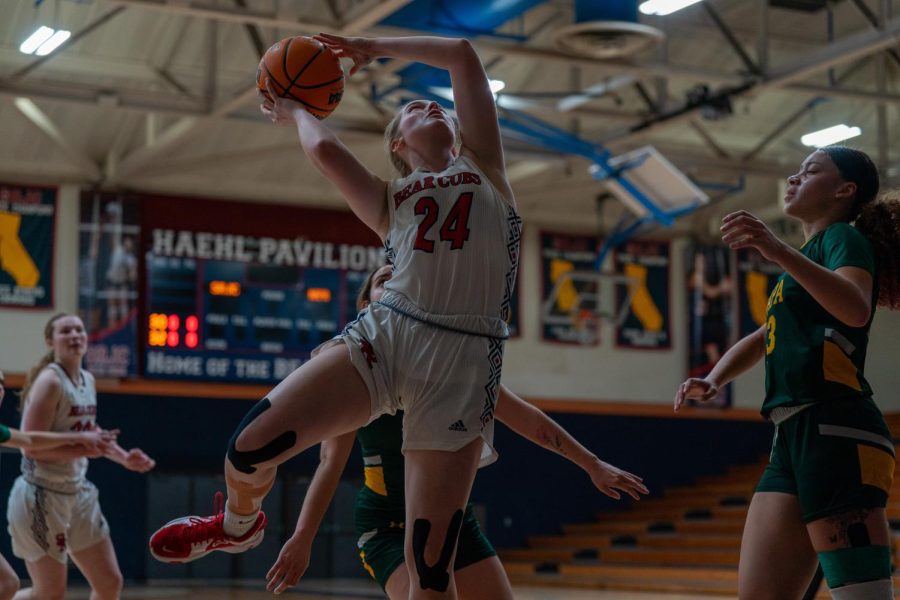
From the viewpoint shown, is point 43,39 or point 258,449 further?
point 43,39

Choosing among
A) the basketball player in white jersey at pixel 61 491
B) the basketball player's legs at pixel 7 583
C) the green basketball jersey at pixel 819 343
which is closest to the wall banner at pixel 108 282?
the basketball player in white jersey at pixel 61 491

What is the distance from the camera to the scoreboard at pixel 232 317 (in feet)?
50.9

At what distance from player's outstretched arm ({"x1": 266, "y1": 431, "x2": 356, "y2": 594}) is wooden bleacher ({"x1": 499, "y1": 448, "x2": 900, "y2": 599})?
10.1 metres

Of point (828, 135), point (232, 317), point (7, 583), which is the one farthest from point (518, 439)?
point (7, 583)

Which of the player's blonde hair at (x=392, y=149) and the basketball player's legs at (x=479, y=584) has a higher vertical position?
the player's blonde hair at (x=392, y=149)

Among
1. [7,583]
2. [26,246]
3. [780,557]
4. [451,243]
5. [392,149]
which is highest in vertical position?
[26,246]

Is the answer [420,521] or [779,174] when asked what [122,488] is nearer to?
[779,174]

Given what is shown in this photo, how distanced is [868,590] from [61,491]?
540cm

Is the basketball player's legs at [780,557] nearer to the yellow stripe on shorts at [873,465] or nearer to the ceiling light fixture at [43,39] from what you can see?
the yellow stripe on shorts at [873,465]

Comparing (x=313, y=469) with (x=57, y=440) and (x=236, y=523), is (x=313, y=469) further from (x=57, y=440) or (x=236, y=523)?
(x=236, y=523)

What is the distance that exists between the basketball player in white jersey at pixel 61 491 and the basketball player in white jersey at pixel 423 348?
3.77 metres

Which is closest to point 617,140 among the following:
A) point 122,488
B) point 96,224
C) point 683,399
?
point 96,224

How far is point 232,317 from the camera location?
15.7m

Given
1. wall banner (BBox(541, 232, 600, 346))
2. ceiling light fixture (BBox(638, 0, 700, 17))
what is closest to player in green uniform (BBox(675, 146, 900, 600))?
ceiling light fixture (BBox(638, 0, 700, 17))
